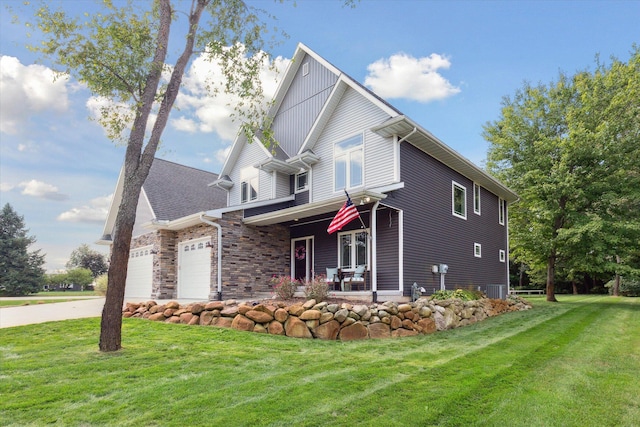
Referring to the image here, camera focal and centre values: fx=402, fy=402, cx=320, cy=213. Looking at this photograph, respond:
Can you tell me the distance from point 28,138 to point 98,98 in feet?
17.7

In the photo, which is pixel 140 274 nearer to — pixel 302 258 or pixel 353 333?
pixel 302 258

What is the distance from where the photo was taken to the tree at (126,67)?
608cm

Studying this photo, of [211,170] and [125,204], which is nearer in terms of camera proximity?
[125,204]

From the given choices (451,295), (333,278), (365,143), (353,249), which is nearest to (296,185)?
(365,143)

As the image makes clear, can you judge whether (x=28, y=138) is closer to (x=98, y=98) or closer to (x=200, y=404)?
(x=98, y=98)

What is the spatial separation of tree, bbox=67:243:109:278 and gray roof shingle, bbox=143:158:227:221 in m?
47.1

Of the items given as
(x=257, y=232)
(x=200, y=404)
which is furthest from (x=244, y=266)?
(x=200, y=404)

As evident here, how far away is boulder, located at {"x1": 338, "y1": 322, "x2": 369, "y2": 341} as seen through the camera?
7.64 metres

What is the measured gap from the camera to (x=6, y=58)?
840 centimetres

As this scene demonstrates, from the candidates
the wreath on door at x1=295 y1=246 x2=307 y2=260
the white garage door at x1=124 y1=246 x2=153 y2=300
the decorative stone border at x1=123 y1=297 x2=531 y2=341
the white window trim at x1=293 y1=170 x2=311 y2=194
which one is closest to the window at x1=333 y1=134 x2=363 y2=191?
the white window trim at x1=293 y1=170 x2=311 y2=194

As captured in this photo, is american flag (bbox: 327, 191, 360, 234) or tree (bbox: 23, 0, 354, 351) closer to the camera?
tree (bbox: 23, 0, 354, 351)

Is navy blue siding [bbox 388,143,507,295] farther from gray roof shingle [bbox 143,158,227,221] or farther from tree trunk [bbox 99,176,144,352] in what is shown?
gray roof shingle [bbox 143,158,227,221]

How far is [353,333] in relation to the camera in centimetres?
768

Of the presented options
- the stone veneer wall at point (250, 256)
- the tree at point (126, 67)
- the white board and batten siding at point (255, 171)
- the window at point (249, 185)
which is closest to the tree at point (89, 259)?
the white board and batten siding at point (255, 171)
